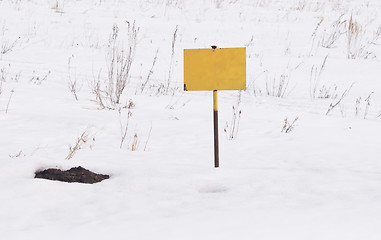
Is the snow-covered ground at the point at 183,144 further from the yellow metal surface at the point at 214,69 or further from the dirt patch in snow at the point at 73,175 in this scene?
the yellow metal surface at the point at 214,69

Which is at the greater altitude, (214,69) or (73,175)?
(214,69)

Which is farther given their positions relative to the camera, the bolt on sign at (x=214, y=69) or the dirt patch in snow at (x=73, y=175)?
the bolt on sign at (x=214, y=69)

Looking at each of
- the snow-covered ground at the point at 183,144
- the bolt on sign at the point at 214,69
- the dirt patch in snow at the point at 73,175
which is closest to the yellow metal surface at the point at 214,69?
the bolt on sign at the point at 214,69

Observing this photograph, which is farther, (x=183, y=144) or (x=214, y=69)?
(x=183, y=144)

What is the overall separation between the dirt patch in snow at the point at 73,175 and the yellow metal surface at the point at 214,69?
1.88 feet

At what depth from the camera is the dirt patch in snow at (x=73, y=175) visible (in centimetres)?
207

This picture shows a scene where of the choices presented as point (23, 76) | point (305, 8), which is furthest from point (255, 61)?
point (305, 8)

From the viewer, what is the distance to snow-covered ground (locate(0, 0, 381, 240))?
5.21ft

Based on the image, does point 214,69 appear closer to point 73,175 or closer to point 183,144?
point 73,175

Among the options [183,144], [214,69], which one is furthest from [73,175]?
[183,144]

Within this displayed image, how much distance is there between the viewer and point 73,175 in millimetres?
2102

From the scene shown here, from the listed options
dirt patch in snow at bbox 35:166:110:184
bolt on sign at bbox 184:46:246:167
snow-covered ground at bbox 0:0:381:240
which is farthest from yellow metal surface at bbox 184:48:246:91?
dirt patch in snow at bbox 35:166:110:184

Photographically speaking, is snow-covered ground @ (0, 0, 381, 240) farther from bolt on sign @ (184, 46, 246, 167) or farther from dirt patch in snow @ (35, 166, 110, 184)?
bolt on sign @ (184, 46, 246, 167)

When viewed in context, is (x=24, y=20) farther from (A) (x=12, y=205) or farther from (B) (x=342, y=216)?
(B) (x=342, y=216)
